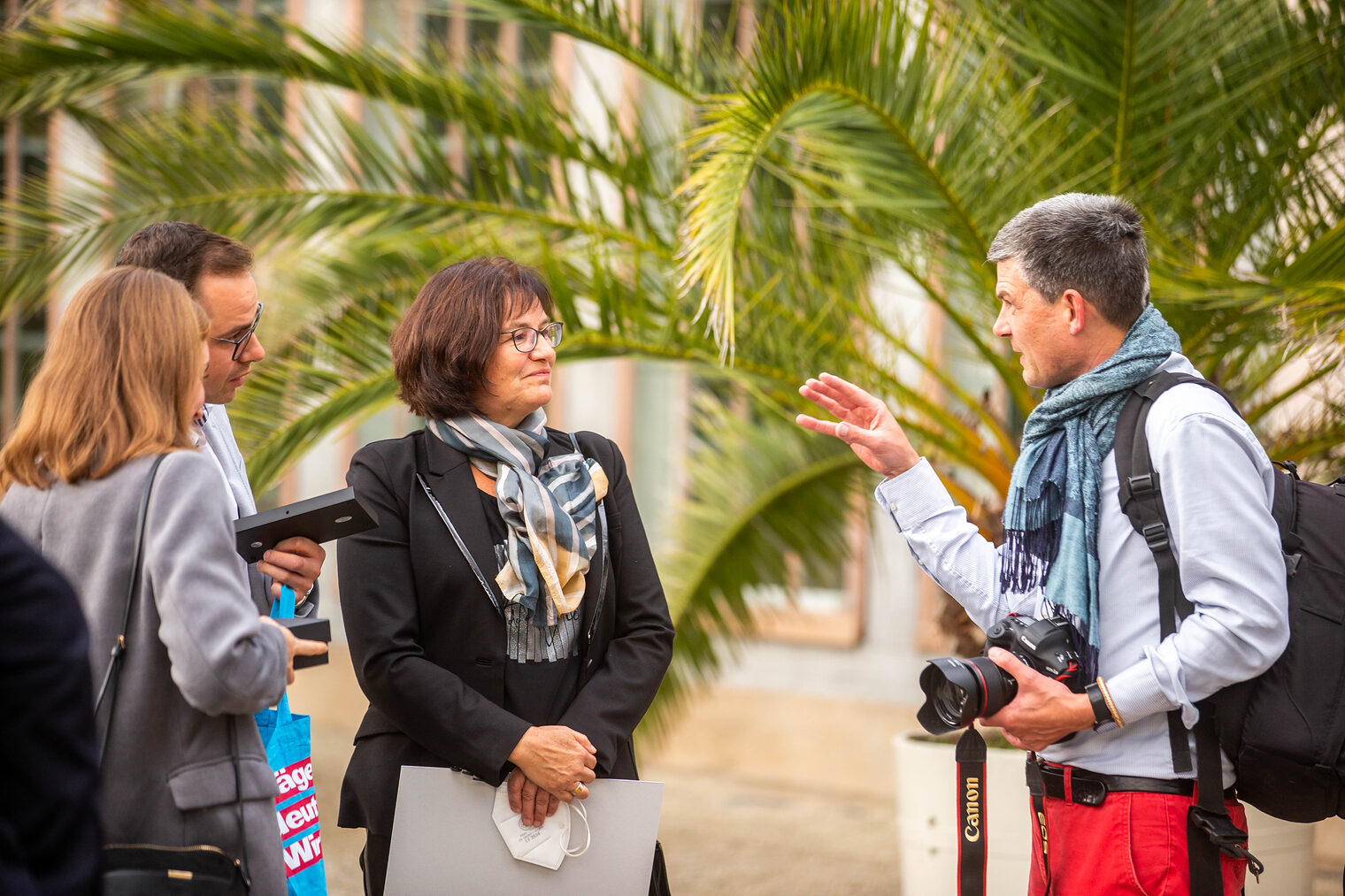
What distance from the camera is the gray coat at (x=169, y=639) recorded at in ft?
5.37

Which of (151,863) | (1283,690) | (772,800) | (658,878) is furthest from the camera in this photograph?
(772,800)

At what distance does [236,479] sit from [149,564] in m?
0.62

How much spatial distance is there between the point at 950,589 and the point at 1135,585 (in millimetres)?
351

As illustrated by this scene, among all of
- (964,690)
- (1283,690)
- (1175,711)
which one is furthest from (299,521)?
(1283,690)

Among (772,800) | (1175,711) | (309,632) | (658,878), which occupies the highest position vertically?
(309,632)

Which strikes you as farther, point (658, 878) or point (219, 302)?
point (658, 878)

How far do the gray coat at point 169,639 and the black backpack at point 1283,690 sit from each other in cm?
135

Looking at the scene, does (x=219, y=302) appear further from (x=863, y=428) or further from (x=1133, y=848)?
(x=1133, y=848)

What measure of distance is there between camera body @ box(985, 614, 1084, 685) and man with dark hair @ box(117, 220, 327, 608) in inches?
47.9

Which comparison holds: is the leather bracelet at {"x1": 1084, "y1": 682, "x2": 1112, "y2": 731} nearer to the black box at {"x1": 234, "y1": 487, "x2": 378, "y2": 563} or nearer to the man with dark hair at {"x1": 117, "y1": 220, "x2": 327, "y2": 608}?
the black box at {"x1": 234, "y1": 487, "x2": 378, "y2": 563}

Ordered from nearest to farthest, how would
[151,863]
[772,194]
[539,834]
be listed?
[151,863] → [539,834] → [772,194]

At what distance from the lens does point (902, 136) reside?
325 cm

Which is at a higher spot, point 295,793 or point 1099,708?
point 1099,708

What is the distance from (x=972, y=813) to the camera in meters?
2.21
